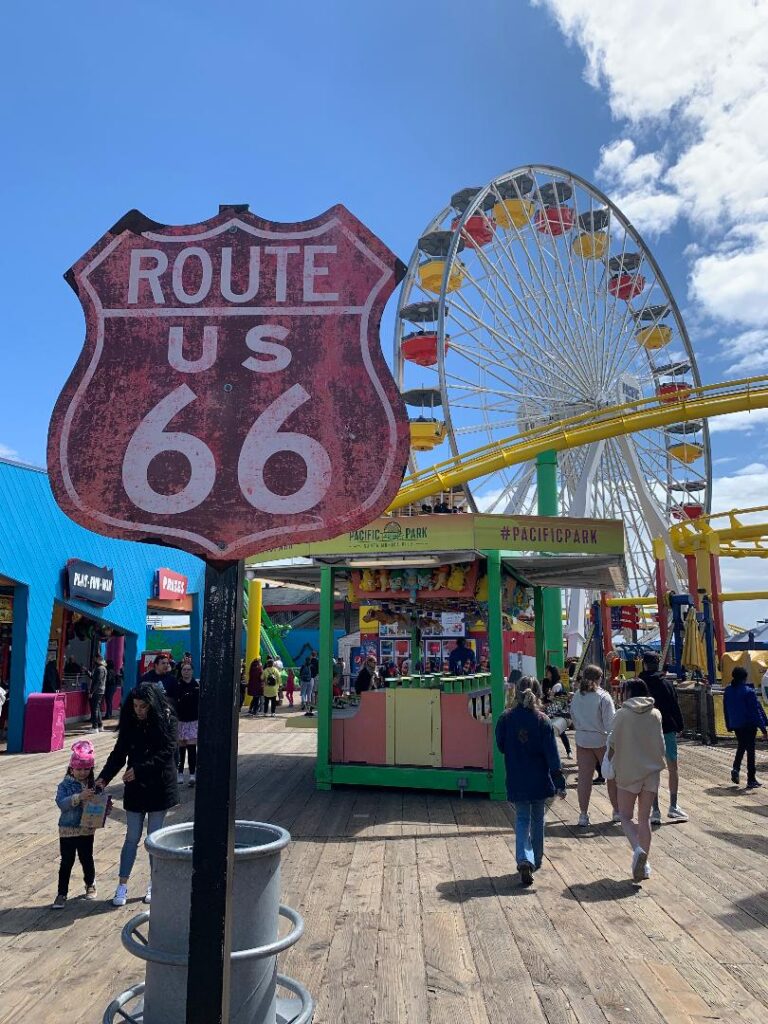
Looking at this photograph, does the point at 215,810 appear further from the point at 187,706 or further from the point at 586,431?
the point at 586,431

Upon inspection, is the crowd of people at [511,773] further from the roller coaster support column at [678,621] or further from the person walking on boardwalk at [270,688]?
the person walking on boardwalk at [270,688]

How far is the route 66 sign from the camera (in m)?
2.63

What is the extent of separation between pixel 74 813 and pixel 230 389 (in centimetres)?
382

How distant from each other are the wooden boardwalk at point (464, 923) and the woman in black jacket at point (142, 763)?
0.42 meters

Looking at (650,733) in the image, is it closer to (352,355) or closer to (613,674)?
(352,355)

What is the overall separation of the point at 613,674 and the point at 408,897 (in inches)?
710

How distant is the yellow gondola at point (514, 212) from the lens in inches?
1081

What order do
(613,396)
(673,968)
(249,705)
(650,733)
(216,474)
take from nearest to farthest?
(216,474), (673,968), (650,733), (249,705), (613,396)

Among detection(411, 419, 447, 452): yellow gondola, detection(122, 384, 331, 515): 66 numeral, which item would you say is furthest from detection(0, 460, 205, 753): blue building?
detection(411, 419, 447, 452): yellow gondola

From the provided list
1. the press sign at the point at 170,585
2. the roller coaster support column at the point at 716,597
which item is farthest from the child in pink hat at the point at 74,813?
the roller coaster support column at the point at 716,597

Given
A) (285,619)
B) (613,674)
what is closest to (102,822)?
(613,674)

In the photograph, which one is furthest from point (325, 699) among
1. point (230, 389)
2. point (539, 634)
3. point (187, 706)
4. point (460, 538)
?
point (230, 389)

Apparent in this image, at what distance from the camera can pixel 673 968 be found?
4168mm

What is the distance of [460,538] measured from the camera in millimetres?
8742
